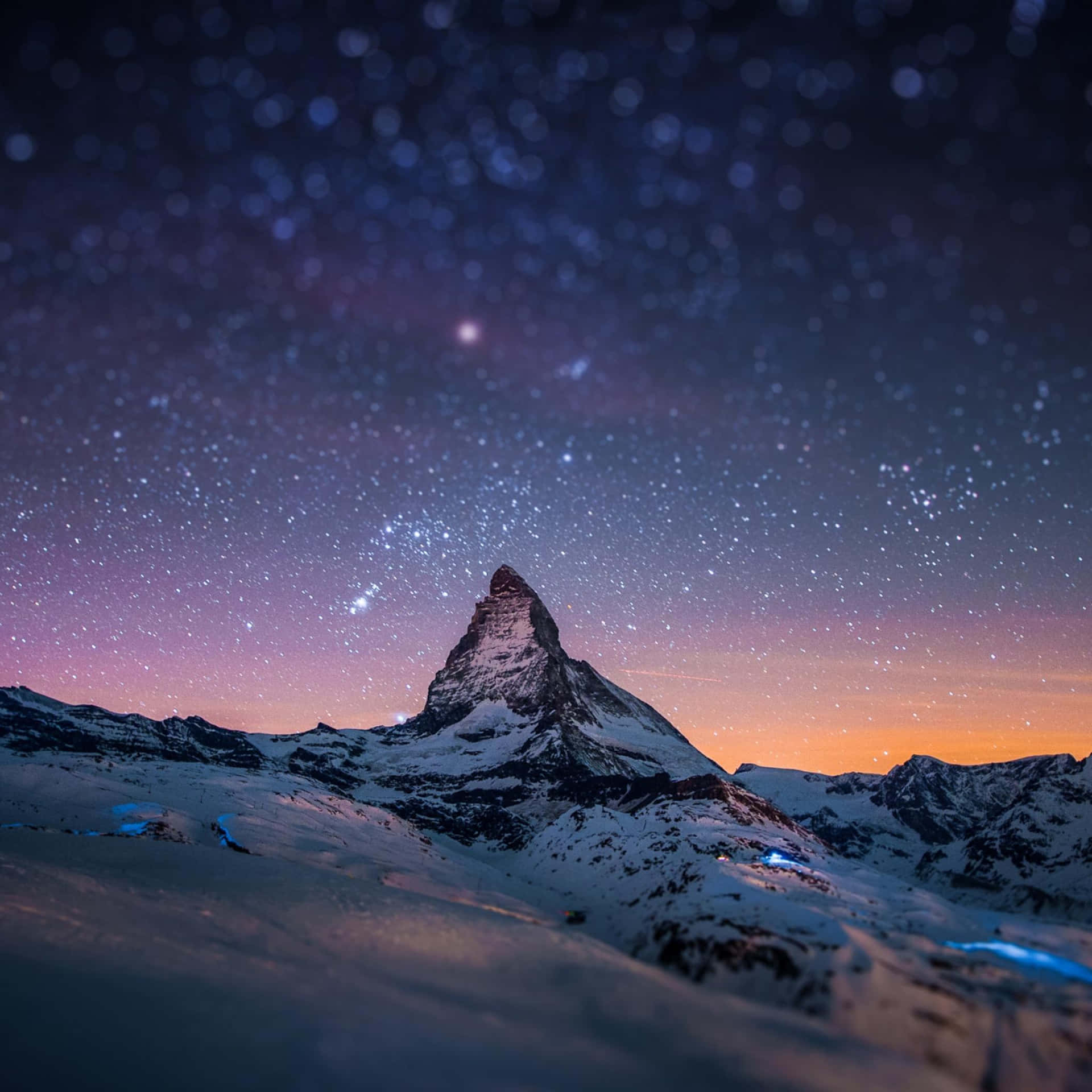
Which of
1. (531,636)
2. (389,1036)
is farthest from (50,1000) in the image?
(531,636)

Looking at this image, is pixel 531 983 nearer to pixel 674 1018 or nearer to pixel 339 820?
pixel 674 1018

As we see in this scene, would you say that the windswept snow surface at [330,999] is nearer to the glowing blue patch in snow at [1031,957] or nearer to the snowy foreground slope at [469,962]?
the snowy foreground slope at [469,962]

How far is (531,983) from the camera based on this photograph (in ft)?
55.0

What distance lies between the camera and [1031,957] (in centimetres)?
2153

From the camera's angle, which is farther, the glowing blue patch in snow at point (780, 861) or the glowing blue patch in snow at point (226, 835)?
the glowing blue patch in snow at point (780, 861)

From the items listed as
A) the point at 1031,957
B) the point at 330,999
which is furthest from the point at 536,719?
the point at 330,999

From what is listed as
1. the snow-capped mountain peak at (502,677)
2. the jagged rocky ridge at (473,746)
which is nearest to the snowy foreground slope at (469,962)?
the jagged rocky ridge at (473,746)

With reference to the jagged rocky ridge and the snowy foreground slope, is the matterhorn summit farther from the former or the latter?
the snowy foreground slope

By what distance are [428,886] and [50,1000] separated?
2408 centimetres

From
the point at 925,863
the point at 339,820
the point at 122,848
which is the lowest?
the point at 925,863

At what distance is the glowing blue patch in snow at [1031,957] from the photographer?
20.1 m

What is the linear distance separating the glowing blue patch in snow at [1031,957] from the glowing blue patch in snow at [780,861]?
1538 centimetres

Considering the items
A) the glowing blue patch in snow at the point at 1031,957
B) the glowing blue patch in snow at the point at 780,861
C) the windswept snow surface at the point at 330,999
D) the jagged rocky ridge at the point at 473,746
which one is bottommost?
the jagged rocky ridge at the point at 473,746

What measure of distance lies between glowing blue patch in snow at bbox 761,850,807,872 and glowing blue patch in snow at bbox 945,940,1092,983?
15.4m
